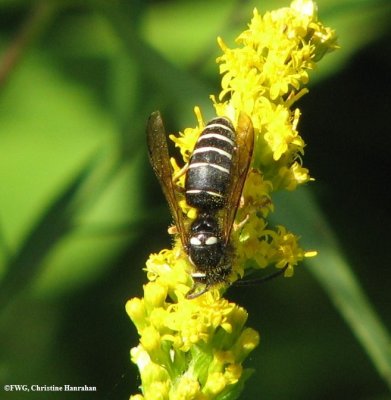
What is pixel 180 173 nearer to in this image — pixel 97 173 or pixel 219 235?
pixel 219 235

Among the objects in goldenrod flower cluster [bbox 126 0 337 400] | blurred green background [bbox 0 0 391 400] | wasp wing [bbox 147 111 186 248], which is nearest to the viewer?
goldenrod flower cluster [bbox 126 0 337 400]

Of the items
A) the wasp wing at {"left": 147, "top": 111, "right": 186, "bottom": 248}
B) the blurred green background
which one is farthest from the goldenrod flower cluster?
the blurred green background

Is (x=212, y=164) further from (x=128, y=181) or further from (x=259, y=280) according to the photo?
(x=128, y=181)

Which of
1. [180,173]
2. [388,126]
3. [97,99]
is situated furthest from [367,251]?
[180,173]

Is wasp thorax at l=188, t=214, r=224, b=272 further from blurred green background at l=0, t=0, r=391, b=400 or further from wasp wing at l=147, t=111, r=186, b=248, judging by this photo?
blurred green background at l=0, t=0, r=391, b=400

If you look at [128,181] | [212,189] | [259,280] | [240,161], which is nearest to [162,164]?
[212,189]

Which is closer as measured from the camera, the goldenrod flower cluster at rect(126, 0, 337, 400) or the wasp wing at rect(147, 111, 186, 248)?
the goldenrod flower cluster at rect(126, 0, 337, 400)

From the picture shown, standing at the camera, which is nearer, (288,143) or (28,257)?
(288,143)
